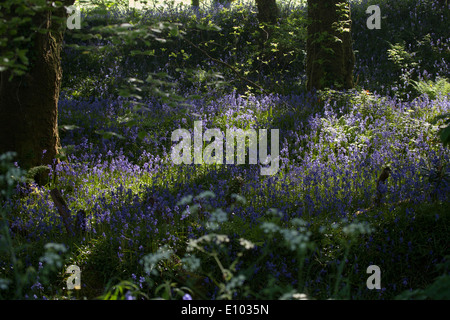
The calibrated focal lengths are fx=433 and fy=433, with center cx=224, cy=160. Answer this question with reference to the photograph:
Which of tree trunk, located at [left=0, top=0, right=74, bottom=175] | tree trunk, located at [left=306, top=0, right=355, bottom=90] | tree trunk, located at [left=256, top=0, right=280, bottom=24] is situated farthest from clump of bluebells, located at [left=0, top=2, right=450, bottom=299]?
tree trunk, located at [left=256, top=0, right=280, bottom=24]

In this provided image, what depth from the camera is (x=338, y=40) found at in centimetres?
847

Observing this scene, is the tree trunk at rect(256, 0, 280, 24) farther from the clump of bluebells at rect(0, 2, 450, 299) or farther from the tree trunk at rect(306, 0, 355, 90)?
the clump of bluebells at rect(0, 2, 450, 299)

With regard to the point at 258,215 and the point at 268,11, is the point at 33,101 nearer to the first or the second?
the point at 258,215

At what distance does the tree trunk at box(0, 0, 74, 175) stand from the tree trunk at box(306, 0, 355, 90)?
5.26 metres

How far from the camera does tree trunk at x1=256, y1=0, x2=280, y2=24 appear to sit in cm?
1275

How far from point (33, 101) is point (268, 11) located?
353 inches

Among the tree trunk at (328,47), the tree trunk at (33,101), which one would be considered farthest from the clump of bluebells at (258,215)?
the tree trunk at (328,47)

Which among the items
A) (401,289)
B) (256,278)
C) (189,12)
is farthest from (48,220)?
(189,12)

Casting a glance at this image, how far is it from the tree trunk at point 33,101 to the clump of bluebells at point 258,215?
1.51ft

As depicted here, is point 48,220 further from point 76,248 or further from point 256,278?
point 256,278

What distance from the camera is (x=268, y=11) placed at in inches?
504

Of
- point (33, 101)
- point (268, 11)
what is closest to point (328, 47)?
point (268, 11)

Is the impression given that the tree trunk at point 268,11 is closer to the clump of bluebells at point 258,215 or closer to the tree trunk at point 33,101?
the clump of bluebells at point 258,215

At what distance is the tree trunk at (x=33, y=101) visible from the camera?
5.43 metres
